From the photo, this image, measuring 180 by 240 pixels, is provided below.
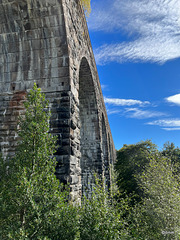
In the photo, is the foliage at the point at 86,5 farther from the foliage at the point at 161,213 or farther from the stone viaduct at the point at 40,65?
the foliage at the point at 161,213

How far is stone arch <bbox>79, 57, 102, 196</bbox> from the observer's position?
823cm

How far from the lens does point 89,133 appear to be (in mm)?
8625

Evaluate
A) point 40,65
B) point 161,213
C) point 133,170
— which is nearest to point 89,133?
point 40,65

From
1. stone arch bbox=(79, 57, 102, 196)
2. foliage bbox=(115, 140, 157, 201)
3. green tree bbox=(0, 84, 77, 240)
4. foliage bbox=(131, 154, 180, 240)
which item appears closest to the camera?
green tree bbox=(0, 84, 77, 240)

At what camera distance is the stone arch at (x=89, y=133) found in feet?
27.0

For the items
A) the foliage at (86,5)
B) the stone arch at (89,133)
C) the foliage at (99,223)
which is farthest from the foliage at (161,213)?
the foliage at (86,5)

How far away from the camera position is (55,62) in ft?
13.8

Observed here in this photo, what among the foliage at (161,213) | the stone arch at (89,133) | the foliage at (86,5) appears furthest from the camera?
the stone arch at (89,133)

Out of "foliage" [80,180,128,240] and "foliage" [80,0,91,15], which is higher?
"foliage" [80,0,91,15]

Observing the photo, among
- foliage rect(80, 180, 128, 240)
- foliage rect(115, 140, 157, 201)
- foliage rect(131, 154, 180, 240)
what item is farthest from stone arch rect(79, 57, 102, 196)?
foliage rect(80, 180, 128, 240)

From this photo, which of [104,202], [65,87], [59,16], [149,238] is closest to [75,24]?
[59,16]

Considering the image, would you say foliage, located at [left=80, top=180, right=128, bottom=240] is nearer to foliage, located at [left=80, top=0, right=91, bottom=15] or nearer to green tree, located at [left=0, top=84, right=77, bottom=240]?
green tree, located at [left=0, top=84, right=77, bottom=240]

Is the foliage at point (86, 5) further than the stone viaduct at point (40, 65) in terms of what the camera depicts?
Yes

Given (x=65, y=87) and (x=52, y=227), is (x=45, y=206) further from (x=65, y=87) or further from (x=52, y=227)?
(x=65, y=87)
